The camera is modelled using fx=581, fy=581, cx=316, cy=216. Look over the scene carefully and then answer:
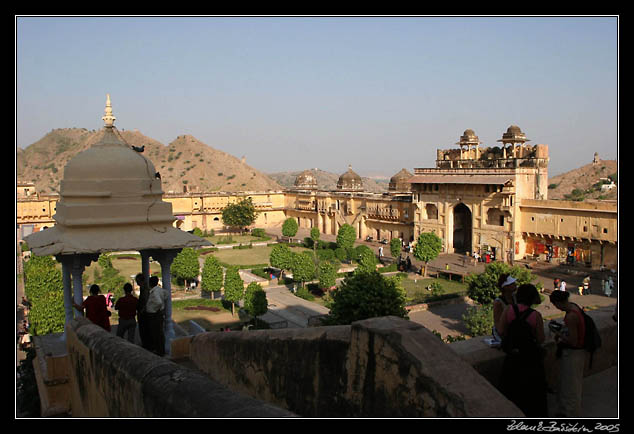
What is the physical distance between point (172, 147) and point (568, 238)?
71.0 m

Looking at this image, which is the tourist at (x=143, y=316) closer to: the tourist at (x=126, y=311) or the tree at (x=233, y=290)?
the tourist at (x=126, y=311)

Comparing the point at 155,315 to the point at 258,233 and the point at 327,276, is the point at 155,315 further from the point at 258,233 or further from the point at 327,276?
the point at 258,233

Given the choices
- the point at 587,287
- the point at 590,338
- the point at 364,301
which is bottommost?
the point at 587,287

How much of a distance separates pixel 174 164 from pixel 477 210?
59993mm

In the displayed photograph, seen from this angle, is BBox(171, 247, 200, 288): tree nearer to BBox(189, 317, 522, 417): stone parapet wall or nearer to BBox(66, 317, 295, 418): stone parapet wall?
BBox(66, 317, 295, 418): stone parapet wall

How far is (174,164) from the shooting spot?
83.6 meters

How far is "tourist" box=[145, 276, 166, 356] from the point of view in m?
6.75

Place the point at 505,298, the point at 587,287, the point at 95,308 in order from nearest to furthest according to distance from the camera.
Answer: the point at 505,298
the point at 95,308
the point at 587,287

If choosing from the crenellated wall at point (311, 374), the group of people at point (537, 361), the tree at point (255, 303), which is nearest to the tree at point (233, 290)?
the tree at point (255, 303)

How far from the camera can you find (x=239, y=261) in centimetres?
3123

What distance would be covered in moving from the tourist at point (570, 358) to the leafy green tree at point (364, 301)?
9731 millimetres

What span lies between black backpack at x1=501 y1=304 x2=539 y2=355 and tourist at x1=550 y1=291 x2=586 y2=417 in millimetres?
272

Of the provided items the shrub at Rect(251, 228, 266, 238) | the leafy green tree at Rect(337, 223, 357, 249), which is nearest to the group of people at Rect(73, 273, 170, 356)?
the leafy green tree at Rect(337, 223, 357, 249)

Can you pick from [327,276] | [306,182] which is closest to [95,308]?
[327,276]
